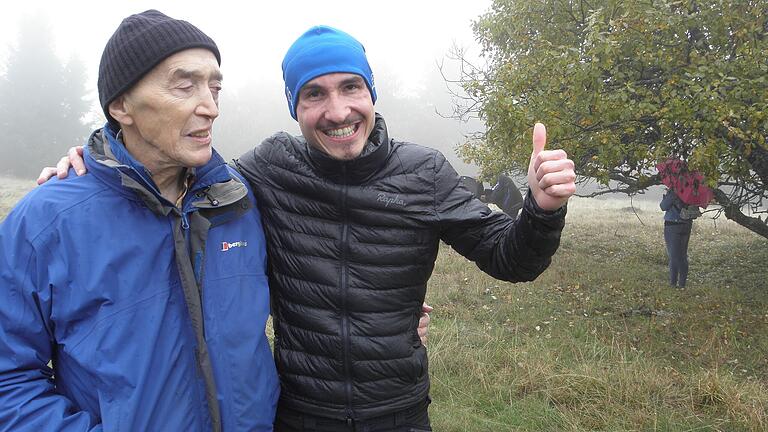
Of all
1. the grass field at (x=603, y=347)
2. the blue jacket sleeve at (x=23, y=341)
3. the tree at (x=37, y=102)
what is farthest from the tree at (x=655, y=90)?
the tree at (x=37, y=102)

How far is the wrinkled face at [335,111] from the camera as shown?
82.4 inches

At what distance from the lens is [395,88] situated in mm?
56562

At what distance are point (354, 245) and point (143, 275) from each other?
75 cm

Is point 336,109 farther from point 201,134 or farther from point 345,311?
point 345,311

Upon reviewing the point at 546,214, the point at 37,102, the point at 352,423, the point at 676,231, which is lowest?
the point at 352,423

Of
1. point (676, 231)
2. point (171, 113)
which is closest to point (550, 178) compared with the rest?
point (171, 113)

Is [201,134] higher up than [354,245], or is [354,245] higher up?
[201,134]

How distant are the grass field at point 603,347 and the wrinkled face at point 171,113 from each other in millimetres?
3250

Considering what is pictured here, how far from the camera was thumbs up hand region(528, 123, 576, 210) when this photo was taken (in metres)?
1.83

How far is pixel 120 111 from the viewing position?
1.87 m

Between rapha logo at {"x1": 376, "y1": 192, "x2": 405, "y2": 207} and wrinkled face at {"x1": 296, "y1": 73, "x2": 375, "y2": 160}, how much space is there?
0.18m

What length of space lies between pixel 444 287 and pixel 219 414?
6819 mm

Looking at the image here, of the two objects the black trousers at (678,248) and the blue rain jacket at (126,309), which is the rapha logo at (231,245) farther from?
the black trousers at (678,248)

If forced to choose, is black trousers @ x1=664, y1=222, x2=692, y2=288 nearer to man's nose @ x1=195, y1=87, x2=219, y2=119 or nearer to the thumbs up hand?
the thumbs up hand
